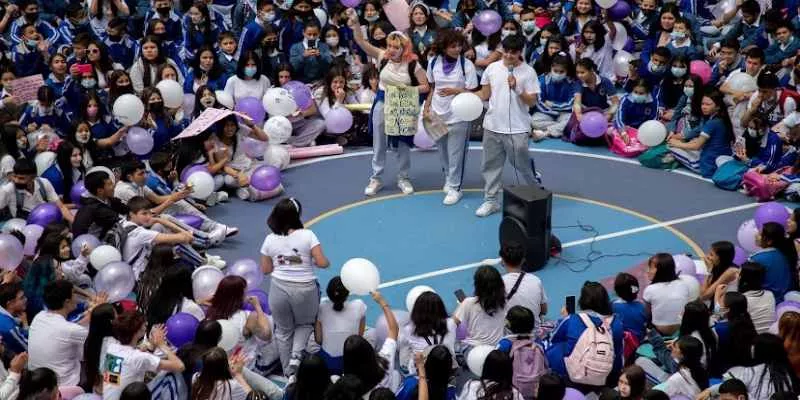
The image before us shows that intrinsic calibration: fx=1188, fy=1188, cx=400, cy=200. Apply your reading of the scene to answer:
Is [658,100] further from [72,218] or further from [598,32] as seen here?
[72,218]

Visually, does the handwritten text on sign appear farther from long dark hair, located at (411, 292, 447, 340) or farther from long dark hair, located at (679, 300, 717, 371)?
long dark hair, located at (679, 300, 717, 371)

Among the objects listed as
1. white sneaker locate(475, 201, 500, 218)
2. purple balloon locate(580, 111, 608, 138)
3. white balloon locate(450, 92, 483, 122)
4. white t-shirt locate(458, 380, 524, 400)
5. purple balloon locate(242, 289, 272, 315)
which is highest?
white balloon locate(450, 92, 483, 122)

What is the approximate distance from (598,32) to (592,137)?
183cm

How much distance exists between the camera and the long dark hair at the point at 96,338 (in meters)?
7.99

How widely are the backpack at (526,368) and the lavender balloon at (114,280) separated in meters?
3.35

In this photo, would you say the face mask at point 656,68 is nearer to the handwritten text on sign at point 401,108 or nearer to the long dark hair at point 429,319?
the handwritten text on sign at point 401,108

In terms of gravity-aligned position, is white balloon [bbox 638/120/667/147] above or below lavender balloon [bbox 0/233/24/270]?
below

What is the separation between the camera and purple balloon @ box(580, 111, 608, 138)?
14.3 meters

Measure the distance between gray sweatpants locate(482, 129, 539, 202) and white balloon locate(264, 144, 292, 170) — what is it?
2524 millimetres

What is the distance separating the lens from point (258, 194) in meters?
12.7

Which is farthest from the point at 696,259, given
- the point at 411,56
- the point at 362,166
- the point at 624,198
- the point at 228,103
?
the point at 228,103

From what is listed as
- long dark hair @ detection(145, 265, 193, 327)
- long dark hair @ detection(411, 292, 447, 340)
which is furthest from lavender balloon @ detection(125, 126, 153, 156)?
long dark hair @ detection(411, 292, 447, 340)

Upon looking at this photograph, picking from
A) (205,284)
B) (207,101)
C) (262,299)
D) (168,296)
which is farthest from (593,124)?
(168,296)

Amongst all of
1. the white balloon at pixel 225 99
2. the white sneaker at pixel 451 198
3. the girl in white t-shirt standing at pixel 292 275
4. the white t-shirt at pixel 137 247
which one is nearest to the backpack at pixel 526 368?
the girl in white t-shirt standing at pixel 292 275
